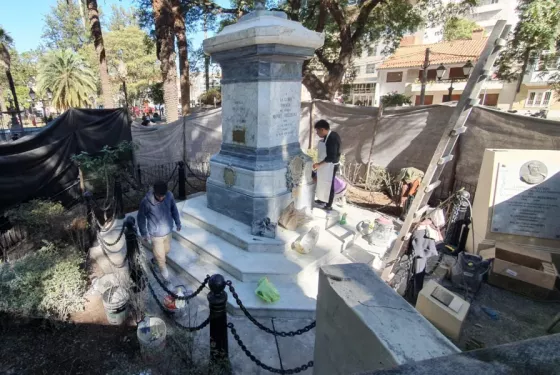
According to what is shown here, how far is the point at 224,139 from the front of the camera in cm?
554

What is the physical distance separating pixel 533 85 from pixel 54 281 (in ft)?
135

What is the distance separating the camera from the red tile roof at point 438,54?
2828 centimetres

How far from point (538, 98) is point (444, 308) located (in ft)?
127

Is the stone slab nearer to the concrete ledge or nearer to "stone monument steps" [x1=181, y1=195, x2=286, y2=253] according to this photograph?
"stone monument steps" [x1=181, y1=195, x2=286, y2=253]

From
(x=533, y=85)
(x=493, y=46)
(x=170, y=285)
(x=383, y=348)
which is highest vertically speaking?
(x=533, y=85)

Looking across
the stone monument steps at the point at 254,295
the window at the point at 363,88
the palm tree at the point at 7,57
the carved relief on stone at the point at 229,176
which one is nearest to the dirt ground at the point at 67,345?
the stone monument steps at the point at 254,295

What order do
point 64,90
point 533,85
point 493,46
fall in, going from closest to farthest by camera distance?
A: point 493,46, point 64,90, point 533,85

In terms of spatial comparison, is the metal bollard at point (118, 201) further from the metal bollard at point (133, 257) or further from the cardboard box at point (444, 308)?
the cardboard box at point (444, 308)

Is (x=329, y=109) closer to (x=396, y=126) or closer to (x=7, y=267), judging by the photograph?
(x=396, y=126)

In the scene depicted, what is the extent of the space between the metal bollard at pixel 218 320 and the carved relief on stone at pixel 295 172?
274 cm

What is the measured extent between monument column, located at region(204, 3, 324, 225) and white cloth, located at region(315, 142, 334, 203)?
52 cm

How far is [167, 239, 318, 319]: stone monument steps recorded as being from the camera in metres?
3.88

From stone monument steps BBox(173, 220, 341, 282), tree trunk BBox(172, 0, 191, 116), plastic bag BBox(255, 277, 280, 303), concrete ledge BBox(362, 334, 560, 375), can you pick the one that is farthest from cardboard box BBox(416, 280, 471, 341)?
tree trunk BBox(172, 0, 191, 116)

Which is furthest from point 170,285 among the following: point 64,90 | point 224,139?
point 64,90
